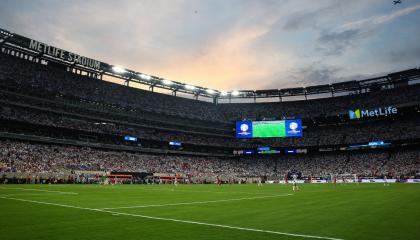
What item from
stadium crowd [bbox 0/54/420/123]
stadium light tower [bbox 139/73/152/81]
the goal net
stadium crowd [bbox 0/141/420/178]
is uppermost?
stadium light tower [bbox 139/73/152/81]

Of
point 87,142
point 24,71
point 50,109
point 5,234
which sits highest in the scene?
point 24,71

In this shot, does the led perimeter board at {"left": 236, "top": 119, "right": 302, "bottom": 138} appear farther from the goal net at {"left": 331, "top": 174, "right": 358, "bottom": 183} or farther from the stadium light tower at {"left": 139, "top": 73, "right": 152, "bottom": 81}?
the stadium light tower at {"left": 139, "top": 73, "right": 152, "bottom": 81}

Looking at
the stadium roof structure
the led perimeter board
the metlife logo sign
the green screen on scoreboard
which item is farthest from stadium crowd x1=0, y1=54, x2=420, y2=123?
the green screen on scoreboard

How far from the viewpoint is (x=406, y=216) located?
1301 cm

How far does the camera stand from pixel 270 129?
85312 mm

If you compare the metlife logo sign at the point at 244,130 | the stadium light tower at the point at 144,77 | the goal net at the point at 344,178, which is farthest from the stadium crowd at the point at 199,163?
the stadium light tower at the point at 144,77

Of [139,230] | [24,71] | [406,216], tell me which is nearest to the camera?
[139,230]

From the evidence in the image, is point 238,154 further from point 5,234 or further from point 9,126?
point 5,234

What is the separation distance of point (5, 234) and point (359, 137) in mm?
88594

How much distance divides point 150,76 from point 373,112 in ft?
195

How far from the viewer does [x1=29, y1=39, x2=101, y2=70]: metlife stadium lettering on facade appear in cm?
6272

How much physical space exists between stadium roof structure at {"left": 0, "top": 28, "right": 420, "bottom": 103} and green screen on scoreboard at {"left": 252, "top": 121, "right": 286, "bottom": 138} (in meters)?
17.2

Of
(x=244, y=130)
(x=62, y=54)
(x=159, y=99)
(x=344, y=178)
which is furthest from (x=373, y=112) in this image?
(x=62, y=54)

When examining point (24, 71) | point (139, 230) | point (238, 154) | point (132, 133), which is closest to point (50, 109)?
point (24, 71)
